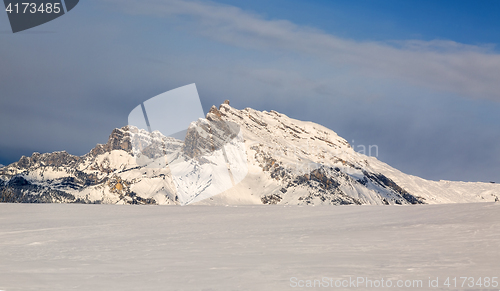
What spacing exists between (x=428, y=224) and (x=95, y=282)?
20.5 meters

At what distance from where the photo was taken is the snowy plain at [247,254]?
14.1 meters

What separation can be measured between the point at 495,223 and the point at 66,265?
22245mm

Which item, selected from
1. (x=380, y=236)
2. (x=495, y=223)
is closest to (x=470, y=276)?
(x=380, y=236)

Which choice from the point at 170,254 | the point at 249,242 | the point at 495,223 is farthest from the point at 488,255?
the point at 170,254

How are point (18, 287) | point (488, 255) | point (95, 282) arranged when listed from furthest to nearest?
point (488, 255), point (95, 282), point (18, 287)

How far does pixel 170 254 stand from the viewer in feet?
63.2

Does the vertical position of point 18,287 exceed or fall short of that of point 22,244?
it exceeds it

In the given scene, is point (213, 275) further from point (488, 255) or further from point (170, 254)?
point (488, 255)

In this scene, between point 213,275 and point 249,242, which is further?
point 249,242

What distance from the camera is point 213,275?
1477cm

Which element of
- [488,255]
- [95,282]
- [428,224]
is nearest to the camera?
[95,282]

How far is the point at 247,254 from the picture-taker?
Answer: 62.0ft

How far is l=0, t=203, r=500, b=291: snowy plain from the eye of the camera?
14.1 m

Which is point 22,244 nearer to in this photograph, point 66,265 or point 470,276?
point 66,265
